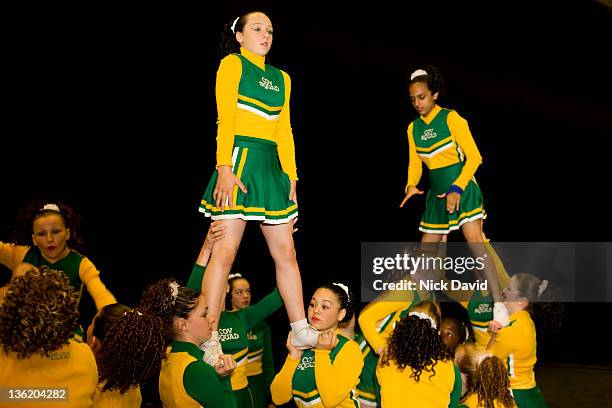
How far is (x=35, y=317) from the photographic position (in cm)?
236

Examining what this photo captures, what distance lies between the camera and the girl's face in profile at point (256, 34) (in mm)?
3238

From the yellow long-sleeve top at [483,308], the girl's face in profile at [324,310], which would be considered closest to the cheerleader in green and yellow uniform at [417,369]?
the girl's face in profile at [324,310]

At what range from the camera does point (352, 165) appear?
6758 mm

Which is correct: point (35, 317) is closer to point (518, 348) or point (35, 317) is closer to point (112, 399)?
point (112, 399)

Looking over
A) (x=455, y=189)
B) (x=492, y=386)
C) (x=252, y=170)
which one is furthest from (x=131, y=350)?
(x=455, y=189)

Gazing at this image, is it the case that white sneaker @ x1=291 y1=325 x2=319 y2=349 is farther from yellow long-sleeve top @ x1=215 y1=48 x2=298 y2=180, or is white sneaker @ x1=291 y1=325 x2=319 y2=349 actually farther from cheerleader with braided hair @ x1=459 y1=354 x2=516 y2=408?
cheerleader with braided hair @ x1=459 y1=354 x2=516 y2=408

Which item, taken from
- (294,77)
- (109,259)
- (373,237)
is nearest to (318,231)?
(373,237)

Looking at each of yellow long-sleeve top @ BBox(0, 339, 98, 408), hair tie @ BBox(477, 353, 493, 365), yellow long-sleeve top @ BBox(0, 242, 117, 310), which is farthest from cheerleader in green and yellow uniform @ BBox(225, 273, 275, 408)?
yellow long-sleeve top @ BBox(0, 339, 98, 408)

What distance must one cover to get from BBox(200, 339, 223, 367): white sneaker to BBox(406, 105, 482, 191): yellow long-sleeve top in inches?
75.0

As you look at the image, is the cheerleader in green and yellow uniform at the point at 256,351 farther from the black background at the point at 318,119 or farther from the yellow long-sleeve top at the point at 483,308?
the yellow long-sleeve top at the point at 483,308

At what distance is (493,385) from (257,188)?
60.2 inches

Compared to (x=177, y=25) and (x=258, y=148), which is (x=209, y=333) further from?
(x=177, y=25)

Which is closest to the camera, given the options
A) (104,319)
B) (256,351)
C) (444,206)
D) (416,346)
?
(104,319)

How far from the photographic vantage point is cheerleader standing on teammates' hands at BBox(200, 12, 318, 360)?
3.11m
